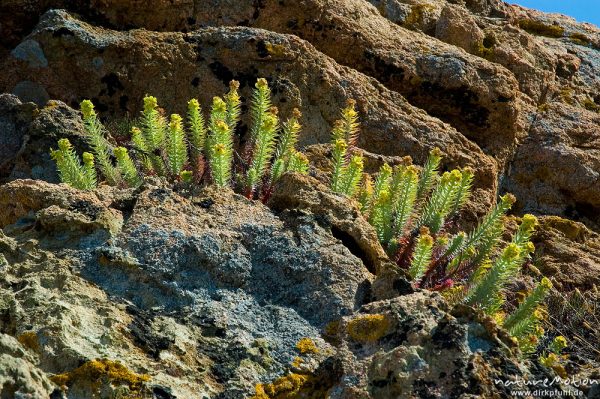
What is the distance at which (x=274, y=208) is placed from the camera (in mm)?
5340

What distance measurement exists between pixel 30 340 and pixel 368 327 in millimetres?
1514

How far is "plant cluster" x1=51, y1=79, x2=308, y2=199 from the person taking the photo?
5.66 meters

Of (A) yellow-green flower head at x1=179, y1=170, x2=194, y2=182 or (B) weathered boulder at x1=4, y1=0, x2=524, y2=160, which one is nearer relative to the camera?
(A) yellow-green flower head at x1=179, y1=170, x2=194, y2=182

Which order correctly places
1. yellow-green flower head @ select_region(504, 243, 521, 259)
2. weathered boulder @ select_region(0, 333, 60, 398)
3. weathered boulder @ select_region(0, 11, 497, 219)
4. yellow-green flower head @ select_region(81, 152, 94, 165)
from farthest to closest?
weathered boulder @ select_region(0, 11, 497, 219) < yellow-green flower head @ select_region(81, 152, 94, 165) < yellow-green flower head @ select_region(504, 243, 521, 259) < weathered boulder @ select_region(0, 333, 60, 398)

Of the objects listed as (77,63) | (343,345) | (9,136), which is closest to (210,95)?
(77,63)

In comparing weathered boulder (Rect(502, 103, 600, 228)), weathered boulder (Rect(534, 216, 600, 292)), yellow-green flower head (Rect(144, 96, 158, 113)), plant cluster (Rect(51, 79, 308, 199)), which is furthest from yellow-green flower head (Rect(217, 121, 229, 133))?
weathered boulder (Rect(502, 103, 600, 228))

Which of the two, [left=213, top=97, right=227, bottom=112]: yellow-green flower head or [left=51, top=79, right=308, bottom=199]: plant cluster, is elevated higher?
[left=213, top=97, right=227, bottom=112]: yellow-green flower head

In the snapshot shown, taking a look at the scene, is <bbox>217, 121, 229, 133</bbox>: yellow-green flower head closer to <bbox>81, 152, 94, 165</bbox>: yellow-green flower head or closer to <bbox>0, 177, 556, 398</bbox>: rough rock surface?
<bbox>0, 177, 556, 398</bbox>: rough rock surface

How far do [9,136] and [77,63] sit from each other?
1.02 metres

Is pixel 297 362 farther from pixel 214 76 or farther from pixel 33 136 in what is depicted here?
pixel 214 76

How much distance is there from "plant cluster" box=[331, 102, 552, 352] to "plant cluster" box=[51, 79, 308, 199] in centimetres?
52

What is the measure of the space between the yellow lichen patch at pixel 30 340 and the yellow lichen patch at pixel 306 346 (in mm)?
1236

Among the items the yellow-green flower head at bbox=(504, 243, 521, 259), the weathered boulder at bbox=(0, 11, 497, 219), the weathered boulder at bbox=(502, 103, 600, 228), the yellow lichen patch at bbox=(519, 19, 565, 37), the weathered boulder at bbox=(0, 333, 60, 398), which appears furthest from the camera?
the yellow lichen patch at bbox=(519, 19, 565, 37)

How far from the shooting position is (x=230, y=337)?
165 inches
